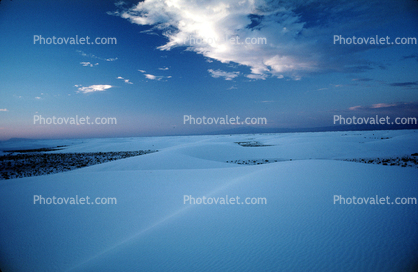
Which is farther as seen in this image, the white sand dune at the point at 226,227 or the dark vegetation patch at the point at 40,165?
the dark vegetation patch at the point at 40,165

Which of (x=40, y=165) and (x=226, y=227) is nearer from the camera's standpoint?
(x=226, y=227)

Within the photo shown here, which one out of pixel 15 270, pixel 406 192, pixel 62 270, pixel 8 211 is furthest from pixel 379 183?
pixel 8 211

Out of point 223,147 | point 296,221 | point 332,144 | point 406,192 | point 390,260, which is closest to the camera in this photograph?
point 390,260

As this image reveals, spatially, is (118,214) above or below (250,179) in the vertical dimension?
below

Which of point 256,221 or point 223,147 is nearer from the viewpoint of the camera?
point 256,221

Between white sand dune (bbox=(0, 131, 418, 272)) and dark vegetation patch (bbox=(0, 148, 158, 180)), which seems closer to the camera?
white sand dune (bbox=(0, 131, 418, 272))

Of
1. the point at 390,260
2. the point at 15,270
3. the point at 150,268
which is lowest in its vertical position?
the point at 15,270

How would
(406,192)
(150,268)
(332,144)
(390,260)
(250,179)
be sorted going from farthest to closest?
(332,144) < (250,179) < (406,192) < (150,268) < (390,260)

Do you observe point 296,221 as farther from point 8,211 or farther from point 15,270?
point 8,211
